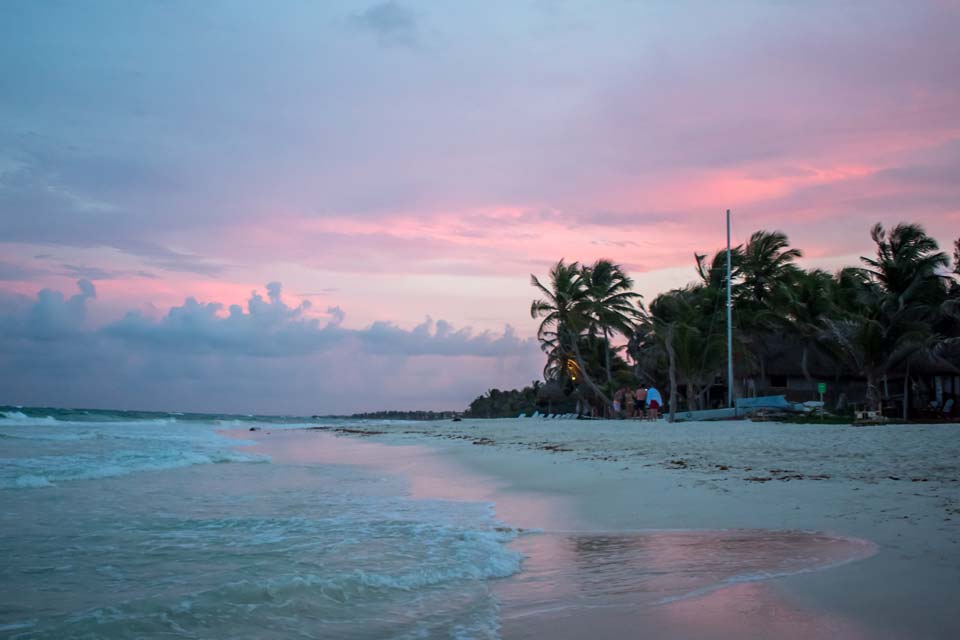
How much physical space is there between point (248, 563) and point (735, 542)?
3.20 meters

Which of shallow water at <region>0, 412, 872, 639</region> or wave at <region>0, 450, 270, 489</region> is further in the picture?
wave at <region>0, 450, 270, 489</region>

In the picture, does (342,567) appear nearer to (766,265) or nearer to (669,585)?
(669,585)

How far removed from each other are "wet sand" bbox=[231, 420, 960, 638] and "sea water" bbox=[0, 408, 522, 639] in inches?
15.4

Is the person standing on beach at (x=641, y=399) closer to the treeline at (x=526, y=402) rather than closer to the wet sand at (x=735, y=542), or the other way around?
the treeline at (x=526, y=402)

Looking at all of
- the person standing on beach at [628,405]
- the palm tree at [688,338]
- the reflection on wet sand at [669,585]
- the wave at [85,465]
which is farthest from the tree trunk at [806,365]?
the reflection on wet sand at [669,585]

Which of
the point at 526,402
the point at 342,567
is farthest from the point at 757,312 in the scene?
the point at 342,567

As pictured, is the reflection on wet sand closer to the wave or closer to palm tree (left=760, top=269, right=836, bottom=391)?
the wave

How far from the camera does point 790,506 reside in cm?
572

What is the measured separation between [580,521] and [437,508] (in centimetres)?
164

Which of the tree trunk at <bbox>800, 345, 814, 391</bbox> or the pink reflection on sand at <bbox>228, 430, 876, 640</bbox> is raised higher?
the tree trunk at <bbox>800, 345, 814, 391</bbox>

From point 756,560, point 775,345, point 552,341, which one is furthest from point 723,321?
point 756,560

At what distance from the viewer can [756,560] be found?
414 centimetres

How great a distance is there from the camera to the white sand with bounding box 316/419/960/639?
119 inches

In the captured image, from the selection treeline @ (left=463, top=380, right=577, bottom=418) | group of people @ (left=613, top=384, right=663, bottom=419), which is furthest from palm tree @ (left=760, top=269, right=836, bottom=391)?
treeline @ (left=463, top=380, right=577, bottom=418)
